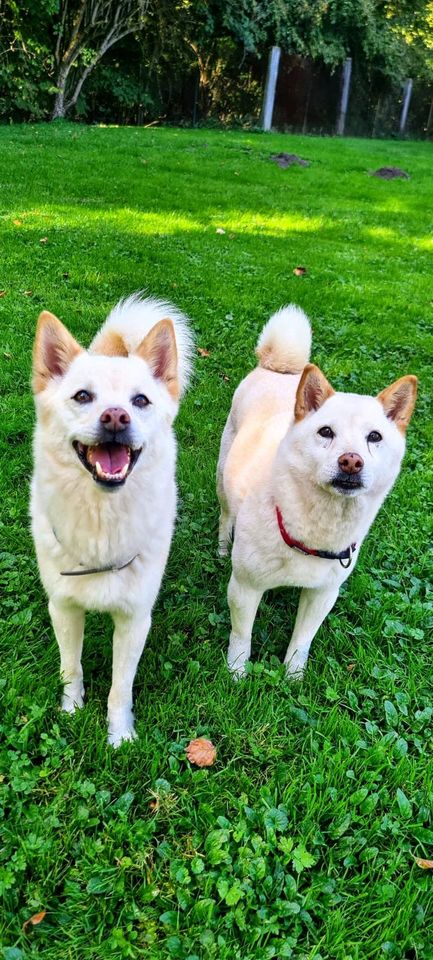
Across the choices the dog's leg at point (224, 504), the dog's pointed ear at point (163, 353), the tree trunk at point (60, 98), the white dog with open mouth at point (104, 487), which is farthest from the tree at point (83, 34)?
the white dog with open mouth at point (104, 487)

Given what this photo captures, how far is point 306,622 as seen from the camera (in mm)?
2430

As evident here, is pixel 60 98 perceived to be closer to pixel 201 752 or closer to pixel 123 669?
pixel 123 669

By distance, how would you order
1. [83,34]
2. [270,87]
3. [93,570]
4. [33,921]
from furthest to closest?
1. [270,87]
2. [83,34]
3. [93,570]
4. [33,921]

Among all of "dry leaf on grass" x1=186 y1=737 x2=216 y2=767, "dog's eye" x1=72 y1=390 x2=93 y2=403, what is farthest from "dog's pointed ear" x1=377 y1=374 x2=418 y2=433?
"dry leaf on grass" x1=186 y1=737 x2=216 y2=767

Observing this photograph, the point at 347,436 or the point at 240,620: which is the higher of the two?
the point at 347,436

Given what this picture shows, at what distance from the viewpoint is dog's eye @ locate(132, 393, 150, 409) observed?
1.95m

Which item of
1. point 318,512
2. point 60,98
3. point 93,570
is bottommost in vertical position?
point 93,570

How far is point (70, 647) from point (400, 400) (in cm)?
152

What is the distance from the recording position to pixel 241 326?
525 centimetres

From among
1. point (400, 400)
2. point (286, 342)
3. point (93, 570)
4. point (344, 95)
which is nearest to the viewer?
point (93, 570)

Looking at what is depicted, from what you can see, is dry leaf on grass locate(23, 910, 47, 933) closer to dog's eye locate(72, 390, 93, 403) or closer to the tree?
dog's eye locate(72, 390, 93, 403)

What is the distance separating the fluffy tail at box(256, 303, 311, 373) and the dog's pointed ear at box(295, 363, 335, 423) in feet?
2.84

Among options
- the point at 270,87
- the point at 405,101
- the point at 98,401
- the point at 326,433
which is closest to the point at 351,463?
the point at 326,433

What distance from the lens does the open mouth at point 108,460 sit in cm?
175
